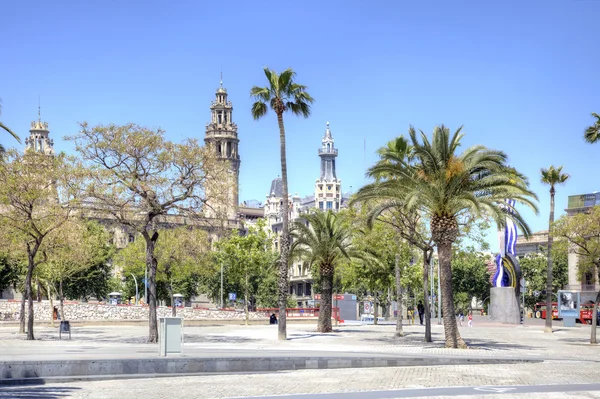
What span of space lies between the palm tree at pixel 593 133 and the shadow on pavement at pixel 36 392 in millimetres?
28534

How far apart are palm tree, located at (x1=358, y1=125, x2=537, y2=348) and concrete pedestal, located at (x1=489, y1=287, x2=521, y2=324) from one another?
36.3 m

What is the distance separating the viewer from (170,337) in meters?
23.5

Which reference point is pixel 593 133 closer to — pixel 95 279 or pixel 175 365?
pixel 175 365

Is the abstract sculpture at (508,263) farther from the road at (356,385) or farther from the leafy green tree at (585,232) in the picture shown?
the road at (356,385)

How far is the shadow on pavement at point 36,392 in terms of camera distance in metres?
16.7

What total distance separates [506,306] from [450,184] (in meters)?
39.0

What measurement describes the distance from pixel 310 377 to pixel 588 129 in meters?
23.6

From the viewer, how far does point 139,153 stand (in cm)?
3494

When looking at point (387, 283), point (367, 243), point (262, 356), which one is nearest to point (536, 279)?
point (387, 283)

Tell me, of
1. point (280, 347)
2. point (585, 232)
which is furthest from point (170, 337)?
point (585, 232)

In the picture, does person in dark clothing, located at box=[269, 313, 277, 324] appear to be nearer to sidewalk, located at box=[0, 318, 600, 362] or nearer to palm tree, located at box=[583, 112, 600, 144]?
sidewalk, located at box=[0, 318, 600, 362]

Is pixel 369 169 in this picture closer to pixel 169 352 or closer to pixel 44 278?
pixel 169 352

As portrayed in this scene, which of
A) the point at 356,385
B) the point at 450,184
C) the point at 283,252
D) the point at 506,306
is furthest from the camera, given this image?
the point at 506,306

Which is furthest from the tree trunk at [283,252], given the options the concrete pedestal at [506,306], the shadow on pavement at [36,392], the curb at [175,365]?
the concrete pedestal at [506,306]
